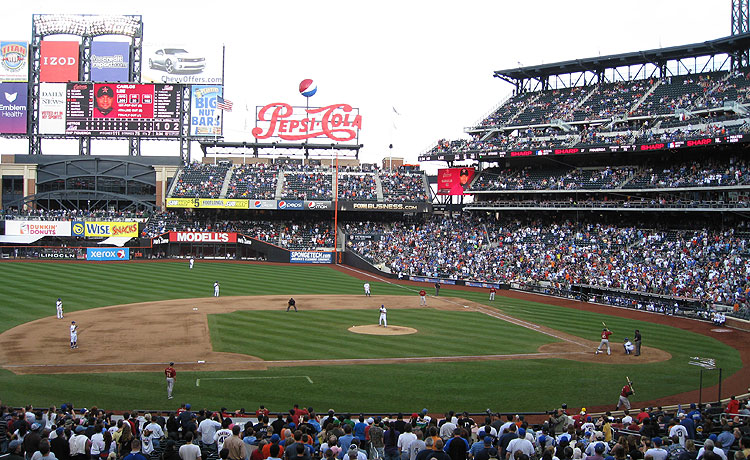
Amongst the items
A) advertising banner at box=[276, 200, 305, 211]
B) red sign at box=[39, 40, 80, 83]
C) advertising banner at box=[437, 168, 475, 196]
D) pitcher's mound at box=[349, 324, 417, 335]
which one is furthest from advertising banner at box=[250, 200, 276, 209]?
pitcher's mound at box=[349, 324, 417, 335]

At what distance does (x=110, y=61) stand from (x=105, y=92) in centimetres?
413

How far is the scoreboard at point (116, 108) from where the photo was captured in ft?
235

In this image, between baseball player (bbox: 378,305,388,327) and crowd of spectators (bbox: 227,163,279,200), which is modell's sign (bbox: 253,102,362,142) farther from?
baseball player (bbox: 378,305,388,327)

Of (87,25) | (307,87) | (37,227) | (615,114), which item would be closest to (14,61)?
(87,25)

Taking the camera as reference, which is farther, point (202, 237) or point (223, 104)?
point (223, 104)

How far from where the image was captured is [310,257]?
66.4m

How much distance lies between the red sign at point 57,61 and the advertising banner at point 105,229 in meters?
19.6

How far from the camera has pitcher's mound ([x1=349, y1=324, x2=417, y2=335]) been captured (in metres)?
30.3

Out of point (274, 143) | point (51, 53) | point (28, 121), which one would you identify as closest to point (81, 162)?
point (28, 121)

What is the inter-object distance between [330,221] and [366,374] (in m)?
50.7

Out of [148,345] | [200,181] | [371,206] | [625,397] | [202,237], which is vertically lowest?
[148,345]

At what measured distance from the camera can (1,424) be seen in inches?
504

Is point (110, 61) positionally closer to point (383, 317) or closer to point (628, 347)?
point (383, 317)

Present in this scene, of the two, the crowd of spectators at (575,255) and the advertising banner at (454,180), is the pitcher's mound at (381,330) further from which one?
the advertising banner at (454,180)
